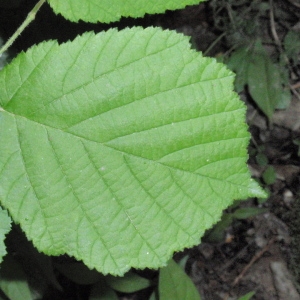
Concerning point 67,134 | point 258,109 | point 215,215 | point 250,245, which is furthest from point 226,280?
point 67,134

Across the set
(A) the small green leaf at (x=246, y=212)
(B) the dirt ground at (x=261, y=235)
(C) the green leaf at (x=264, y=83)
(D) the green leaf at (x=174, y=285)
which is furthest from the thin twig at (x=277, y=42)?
(D) the green leaf at (x=174, y=285)

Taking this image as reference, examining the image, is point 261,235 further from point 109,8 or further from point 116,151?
point 109,8

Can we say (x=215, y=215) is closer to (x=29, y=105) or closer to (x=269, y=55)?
(x=29, y=105)

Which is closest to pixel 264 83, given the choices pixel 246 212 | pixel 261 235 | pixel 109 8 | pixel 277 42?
pixel 277 42

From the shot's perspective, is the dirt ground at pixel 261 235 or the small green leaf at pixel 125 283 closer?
the small green leaf at pixel 125 283

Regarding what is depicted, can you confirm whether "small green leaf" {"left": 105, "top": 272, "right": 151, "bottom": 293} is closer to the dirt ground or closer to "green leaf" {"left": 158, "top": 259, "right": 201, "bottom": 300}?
"green leaf" {"left": 158, "top": 259, "right": 201, "bottom": 300}

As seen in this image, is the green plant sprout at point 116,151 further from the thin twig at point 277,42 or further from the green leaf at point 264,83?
Answer: the thin twig at point 277,42
